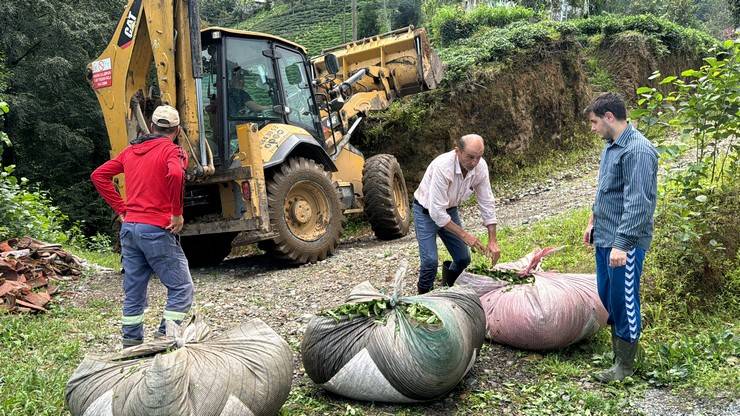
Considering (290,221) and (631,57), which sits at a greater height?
(631,57)

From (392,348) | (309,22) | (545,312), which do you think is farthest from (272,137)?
(309,22)

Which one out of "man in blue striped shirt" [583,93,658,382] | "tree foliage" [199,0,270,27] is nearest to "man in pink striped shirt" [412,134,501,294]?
"man in blue striped shirt" [583,93,658,382]

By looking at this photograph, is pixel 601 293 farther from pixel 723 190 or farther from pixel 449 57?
pixel 449 57

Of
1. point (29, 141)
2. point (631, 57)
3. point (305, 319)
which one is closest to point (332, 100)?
point (305, 319)

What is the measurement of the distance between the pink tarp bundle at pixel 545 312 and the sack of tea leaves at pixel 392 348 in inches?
20.6

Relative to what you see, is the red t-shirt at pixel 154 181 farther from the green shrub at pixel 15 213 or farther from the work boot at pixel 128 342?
the green shrub at pixel 15 213

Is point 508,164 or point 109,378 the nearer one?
point 109,378

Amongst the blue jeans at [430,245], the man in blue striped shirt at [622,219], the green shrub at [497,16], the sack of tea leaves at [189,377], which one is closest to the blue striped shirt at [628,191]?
the man in blue striped shirt at [622,219]

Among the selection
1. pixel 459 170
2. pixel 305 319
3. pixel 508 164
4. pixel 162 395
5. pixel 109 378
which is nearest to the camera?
pixel 162 395

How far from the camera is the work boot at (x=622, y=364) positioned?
3.42 metres

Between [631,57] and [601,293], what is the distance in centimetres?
1412

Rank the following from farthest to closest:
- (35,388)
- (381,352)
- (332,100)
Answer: (332,100)
(35,388)
(381,352)

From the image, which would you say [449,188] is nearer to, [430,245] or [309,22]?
[430,245]

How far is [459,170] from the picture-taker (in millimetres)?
4297
